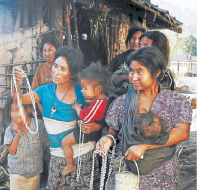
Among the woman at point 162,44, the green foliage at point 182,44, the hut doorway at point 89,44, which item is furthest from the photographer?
the hut doorway at point 89,44

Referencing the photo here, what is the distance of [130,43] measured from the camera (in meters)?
2.91

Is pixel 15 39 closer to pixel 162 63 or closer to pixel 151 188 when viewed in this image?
pixel 162 63

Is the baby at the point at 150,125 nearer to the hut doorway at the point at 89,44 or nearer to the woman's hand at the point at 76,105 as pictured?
the woman's hand at the point at 76,105

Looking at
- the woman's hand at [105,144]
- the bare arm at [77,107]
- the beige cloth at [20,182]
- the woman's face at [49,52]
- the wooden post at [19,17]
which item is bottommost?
the beige cloth at [20,182]

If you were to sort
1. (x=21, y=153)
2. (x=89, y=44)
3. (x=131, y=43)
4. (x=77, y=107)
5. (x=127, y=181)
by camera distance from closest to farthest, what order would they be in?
(x=127, y=181) → (x=77, y=107) → (x=21, y=153) → (x=131, y=43) → (x=89, y=44)

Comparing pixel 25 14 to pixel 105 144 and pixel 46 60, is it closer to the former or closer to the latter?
pixel 46 60

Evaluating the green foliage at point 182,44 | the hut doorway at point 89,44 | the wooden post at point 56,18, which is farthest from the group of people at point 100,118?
the hut doorway at point 89,44

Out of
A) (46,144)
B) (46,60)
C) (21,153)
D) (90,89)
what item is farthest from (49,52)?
(21,153)

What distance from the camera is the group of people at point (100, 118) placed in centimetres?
192

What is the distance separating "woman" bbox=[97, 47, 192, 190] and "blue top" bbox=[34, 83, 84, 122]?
0.78 metres

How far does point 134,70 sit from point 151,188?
1.10 metres

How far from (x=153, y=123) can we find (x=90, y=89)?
89 cm

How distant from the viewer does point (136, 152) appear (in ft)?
6.17

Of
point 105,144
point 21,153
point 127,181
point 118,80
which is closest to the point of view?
point 127,181
